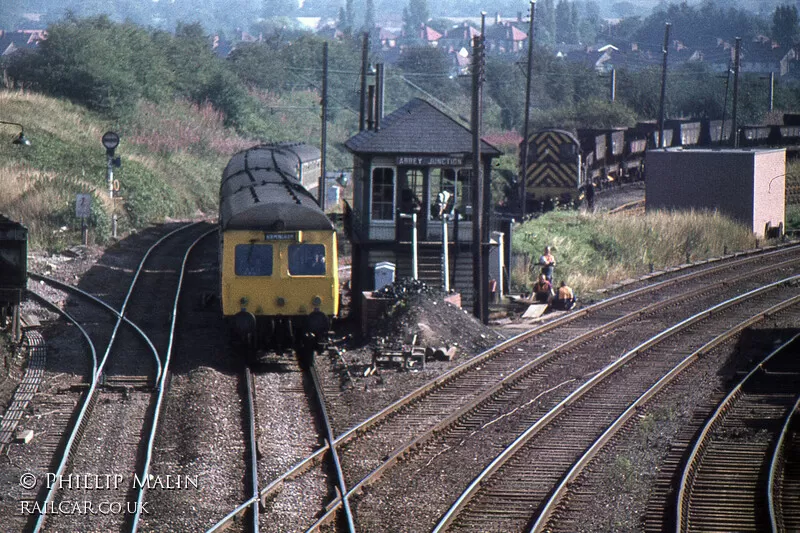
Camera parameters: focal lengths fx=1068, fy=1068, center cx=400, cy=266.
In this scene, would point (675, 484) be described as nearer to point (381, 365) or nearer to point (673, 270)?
point (381, 365)

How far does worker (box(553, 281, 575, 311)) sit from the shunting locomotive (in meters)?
8.18

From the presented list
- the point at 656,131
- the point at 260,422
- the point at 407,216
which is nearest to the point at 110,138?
the point at 407,216

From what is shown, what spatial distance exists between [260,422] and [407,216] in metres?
9.28

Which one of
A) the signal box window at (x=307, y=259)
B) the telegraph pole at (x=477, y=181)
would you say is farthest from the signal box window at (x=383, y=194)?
the signal box window at (x=307, y=259)

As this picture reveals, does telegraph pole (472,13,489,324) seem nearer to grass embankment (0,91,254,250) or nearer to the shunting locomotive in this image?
the shunting locomotive

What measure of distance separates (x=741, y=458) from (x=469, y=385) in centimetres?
462

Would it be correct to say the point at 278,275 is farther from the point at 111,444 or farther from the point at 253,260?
the point at 111,444

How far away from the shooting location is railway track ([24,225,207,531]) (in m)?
10.5

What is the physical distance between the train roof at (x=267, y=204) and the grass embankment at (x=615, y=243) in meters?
8.36

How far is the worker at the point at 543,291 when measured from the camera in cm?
2455

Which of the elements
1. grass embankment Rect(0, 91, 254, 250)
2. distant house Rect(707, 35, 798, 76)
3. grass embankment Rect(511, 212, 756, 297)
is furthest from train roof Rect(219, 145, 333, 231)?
distant house Rect(707, 35, 798, 76)

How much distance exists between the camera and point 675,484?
39.8 ft

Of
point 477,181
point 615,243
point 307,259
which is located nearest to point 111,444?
point 307,259

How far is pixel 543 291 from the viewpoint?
2464 centimetres
